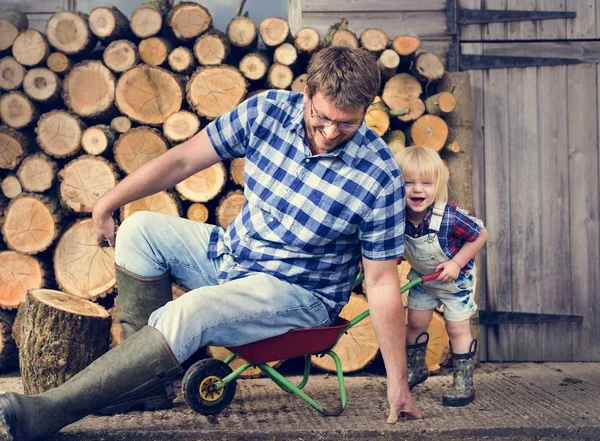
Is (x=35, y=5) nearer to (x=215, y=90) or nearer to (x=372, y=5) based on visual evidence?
(x=215, y=90)

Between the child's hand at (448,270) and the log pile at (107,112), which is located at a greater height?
the log pile at (107,112)

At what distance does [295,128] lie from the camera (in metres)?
2.65

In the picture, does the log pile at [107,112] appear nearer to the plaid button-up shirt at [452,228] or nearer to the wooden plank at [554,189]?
the plaid button-up shirt at [452,228]

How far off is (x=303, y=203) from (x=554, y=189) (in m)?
2.08

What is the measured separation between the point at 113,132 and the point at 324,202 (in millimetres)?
1589

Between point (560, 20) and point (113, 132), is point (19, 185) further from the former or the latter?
point (560, 20)

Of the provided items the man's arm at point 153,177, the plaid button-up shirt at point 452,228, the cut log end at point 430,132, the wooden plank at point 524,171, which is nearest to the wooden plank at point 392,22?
the wooden plank at point 524,171

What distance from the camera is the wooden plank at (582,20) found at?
13.6 ft

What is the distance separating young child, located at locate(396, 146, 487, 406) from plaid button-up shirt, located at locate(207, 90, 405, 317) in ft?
1.29

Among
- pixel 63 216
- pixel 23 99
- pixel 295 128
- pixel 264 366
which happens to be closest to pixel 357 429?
pixel 264 366

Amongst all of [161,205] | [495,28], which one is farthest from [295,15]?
[161,205]

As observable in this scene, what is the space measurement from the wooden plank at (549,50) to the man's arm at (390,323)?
2.01 meters

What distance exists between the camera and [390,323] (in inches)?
101

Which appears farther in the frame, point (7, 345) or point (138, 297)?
point (7, 345)
